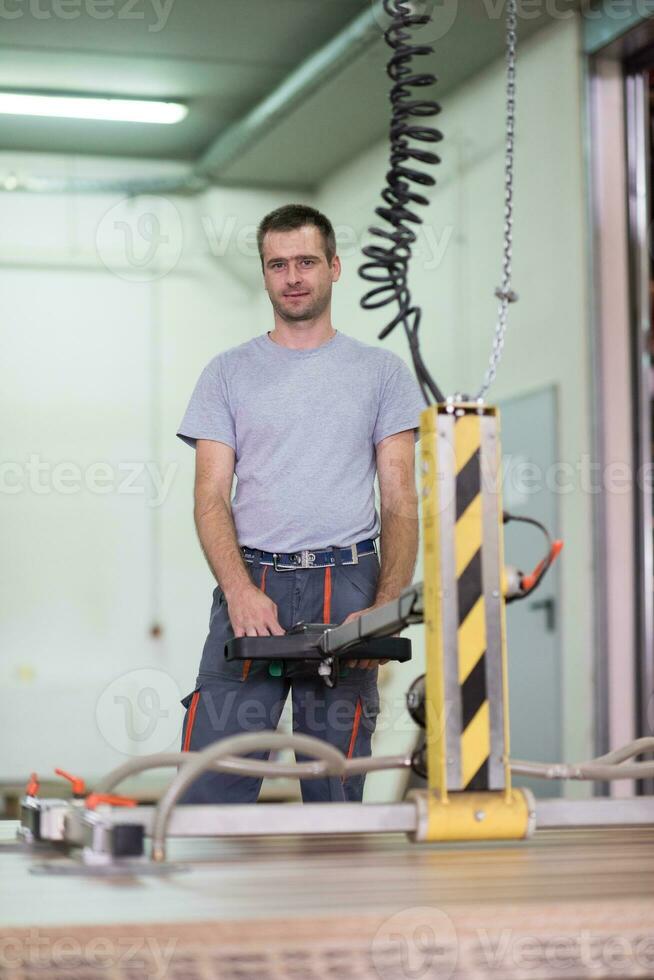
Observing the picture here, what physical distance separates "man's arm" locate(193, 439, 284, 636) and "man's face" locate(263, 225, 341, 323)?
25cm

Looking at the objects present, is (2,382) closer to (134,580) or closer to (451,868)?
(134,580)

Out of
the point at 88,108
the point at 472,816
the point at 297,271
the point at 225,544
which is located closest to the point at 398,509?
the point at 225,544

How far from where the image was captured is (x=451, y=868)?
1.13 metres

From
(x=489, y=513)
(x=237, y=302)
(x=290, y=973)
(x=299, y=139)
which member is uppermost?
(x=299, y=139)

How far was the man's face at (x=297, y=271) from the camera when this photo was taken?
87.0 inches

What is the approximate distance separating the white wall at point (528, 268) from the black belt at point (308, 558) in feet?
7.46

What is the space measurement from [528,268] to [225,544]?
9.62 ft

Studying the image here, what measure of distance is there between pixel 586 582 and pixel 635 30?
5.58 feet

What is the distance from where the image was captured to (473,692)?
129 centimetres

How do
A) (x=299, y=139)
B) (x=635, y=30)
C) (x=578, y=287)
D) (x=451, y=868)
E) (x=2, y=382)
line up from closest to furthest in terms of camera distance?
(x=451, y=868)
(x=635, y=30)
(x=578, y=287)
(x=299, y=139)
(x=2, y=382)

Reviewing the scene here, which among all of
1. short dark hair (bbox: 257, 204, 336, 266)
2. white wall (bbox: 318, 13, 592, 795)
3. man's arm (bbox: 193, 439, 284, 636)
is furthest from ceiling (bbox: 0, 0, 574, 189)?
man's arm (bbox: 193, 439, 284, 636)

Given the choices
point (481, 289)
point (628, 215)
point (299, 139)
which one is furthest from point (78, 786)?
point (299, 139)

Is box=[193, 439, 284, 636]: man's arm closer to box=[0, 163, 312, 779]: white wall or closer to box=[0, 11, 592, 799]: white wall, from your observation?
box=[0, 11, 592, 799]: white wall

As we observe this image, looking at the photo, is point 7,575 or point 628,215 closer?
point 628,215
